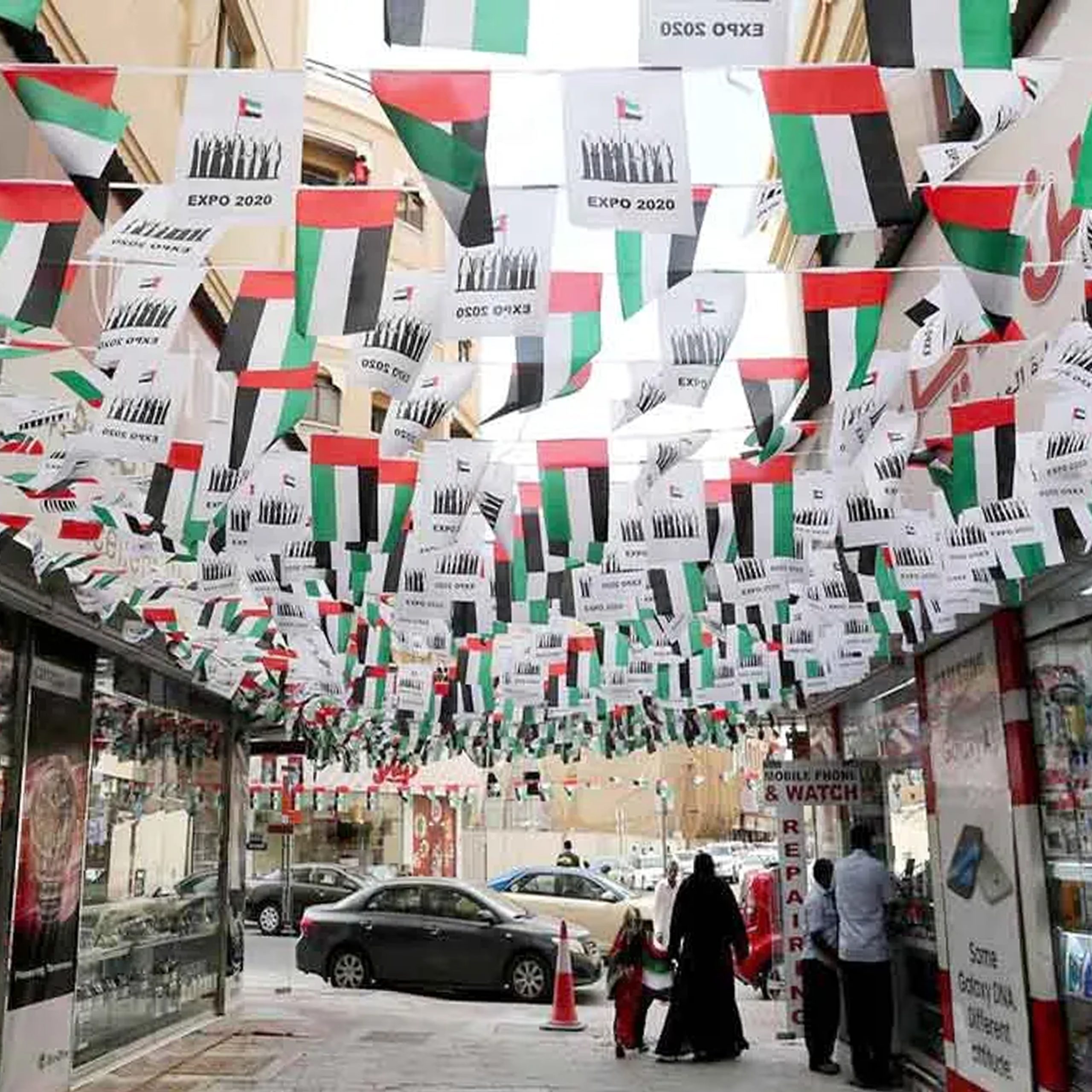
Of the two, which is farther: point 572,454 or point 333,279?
point 572,454

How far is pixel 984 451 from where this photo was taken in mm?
6906

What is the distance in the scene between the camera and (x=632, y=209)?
13.1 ft

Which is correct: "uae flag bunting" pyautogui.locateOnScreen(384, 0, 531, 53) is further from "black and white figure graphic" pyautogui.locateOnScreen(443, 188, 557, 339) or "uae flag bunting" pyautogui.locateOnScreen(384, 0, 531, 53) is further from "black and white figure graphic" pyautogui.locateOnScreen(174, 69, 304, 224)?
"black and white figure graphic" pyautogui.locateOnScreen(443, 188, 557, 339)

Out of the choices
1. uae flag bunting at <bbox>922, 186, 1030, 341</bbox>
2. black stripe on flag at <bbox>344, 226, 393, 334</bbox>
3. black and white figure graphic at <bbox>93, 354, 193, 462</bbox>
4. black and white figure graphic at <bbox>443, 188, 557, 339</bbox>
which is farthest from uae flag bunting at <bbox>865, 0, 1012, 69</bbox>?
black and white figure graphic at <bbox>93, 354, 193, 462</bbox>

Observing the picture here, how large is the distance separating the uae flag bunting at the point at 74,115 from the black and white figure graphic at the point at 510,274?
128 centimetres

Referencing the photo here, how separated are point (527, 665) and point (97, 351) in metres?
7.57

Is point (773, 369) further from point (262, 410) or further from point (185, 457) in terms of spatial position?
point (185, 457)

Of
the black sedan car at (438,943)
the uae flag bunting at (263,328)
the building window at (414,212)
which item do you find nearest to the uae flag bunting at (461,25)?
the uae flag bunting at (263,328)

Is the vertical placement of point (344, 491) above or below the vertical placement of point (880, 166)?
below

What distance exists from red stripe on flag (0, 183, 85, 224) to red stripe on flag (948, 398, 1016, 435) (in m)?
4.55

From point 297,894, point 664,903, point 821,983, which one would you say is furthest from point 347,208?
point 297,894

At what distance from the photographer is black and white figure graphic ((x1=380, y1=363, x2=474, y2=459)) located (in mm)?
6453

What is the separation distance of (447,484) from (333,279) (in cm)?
303

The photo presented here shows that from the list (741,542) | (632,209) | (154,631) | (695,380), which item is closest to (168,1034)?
(154,631)
